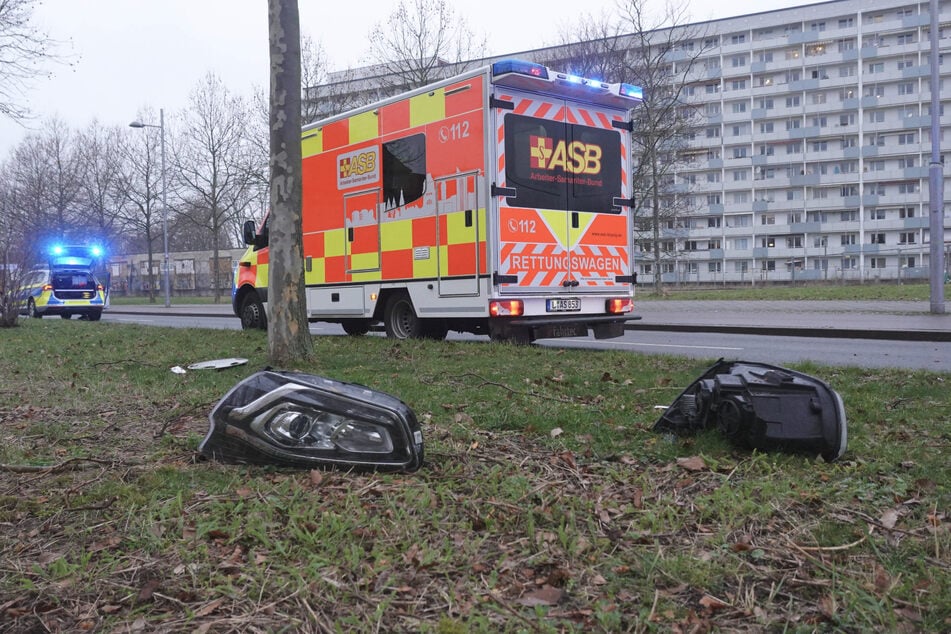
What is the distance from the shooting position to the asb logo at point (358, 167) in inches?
445

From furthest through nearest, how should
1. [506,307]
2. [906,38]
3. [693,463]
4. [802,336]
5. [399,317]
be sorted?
[906,38], [802,336], [399,317], [506,307], [693,463]

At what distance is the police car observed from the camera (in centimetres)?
2583

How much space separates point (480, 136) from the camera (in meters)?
9.44

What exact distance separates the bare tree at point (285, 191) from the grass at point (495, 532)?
3180 mm

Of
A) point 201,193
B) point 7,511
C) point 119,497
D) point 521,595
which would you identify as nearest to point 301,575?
point 521,595

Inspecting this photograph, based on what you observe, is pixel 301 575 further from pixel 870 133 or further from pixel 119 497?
pixel 870 133

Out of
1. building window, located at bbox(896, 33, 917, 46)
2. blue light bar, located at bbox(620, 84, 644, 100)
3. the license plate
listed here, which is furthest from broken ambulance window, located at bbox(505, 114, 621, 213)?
building window, located at bbox(896, 33, 917, 46)

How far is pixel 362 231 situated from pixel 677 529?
926cm

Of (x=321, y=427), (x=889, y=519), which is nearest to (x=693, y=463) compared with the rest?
(x=889, y=519)

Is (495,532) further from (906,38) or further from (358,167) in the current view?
(906,38)

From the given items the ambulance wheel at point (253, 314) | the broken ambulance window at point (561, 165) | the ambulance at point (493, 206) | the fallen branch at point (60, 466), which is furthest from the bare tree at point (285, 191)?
the ambulance wheel at point (253, 314)

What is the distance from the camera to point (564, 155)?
998 cm

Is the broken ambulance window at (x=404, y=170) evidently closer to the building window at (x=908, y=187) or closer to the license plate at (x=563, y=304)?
the license plate at (x=563, y=304)

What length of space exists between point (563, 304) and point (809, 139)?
72.4m
